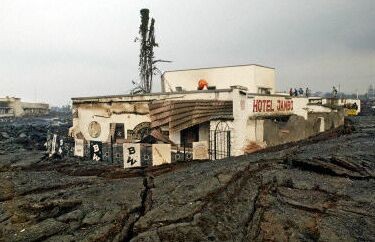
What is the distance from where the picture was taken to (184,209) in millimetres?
6551

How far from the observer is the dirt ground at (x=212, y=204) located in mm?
5816

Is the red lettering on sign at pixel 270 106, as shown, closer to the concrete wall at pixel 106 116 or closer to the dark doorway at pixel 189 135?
the dark doorway at pixel 189 135

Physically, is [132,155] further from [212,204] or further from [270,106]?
[212,204]

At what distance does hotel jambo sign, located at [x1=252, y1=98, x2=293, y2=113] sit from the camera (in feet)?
57.4

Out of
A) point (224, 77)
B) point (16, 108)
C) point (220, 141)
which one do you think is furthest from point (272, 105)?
point (16, 108)

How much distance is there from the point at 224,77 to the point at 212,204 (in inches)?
832

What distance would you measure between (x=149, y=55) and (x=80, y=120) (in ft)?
32.4

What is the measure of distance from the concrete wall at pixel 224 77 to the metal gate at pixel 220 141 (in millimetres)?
11035

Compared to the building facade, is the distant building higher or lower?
higher

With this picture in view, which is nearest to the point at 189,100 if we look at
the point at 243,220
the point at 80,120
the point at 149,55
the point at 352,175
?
the point at 80,120

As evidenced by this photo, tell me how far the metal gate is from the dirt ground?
6125 mm

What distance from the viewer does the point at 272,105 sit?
63.3ft

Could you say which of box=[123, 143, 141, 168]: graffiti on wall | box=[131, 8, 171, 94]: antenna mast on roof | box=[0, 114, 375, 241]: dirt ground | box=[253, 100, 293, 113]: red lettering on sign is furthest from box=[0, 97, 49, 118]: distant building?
box=[0, 114, 375, 241]: dirt ground

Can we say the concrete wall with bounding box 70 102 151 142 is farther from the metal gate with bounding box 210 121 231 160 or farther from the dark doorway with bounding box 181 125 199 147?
the metal gate with bounding box 210 121 231 160
